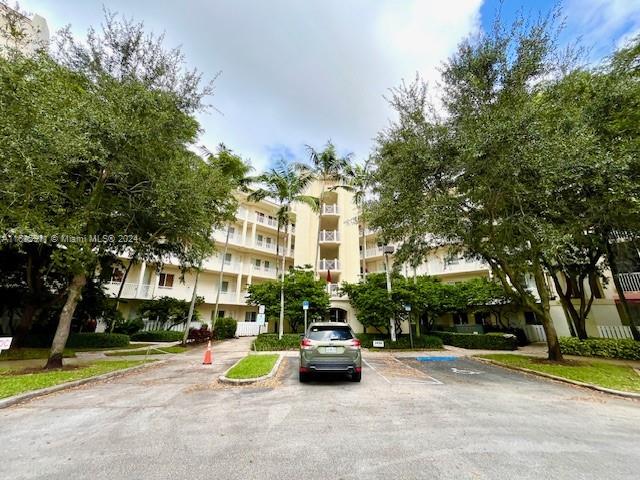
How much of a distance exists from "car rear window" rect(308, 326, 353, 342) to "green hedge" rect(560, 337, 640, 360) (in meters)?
13.5

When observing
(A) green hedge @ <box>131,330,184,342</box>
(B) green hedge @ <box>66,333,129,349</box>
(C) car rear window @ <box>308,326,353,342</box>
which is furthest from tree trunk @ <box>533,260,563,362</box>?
(A) green hedge @ <box>131,330,184,342</box>

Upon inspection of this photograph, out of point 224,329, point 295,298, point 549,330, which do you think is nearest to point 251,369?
point 295,298

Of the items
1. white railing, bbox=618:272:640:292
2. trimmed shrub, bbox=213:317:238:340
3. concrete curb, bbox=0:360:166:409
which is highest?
white railing, bbox=618:272:640:292

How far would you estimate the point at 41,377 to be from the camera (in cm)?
897

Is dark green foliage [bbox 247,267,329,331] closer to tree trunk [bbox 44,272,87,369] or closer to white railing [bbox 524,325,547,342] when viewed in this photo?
tree trunk [bbox 44,272,87,369]

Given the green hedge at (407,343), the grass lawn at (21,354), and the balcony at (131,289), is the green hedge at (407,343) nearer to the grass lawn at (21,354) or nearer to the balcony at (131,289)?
the grass lawn at (21,354)

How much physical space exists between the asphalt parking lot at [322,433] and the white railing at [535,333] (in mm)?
17017

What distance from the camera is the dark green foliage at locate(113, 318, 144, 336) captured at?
78.4 ft

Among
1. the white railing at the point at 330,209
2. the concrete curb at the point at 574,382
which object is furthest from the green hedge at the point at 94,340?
the concrete curb at the point at 574,382

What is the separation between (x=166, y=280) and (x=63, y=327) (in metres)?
18.6

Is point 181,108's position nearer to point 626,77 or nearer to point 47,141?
point 47,141

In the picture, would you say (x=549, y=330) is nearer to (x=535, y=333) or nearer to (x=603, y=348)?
(x=603, y=348)

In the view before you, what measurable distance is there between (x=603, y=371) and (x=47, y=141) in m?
19.2

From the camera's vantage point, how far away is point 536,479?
10.9 ft
